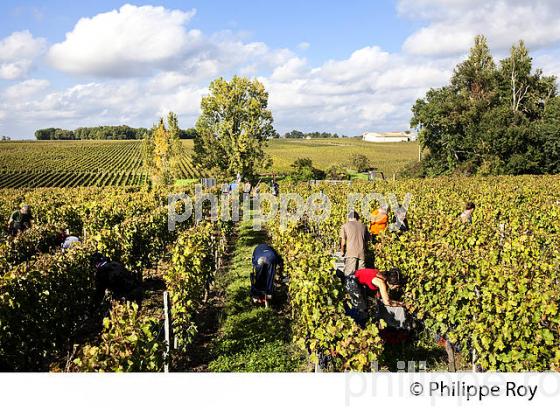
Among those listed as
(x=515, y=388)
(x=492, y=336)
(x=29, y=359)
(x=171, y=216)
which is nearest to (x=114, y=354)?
(x=29, y=359)

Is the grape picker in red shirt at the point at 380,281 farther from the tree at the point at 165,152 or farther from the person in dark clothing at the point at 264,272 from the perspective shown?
the tree at the point at 165,152

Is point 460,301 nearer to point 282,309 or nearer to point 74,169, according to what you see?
point 282,309

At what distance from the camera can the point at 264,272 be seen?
8.63 meters

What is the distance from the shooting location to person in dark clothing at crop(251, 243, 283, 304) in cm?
852

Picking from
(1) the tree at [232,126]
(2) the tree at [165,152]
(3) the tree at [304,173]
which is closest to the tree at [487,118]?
(3) the tree at [304,173]

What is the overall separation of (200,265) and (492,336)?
509 cm

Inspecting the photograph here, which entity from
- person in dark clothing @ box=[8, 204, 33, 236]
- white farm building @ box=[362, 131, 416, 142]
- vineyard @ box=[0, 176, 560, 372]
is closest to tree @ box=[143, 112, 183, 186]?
person in dark clothing @ box=[8, 204, 33, 236]

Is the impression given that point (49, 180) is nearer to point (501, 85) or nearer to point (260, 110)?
point (260, 110)

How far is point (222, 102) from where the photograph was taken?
150 ft

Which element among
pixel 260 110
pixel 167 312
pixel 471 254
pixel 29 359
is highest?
pixel 260 110

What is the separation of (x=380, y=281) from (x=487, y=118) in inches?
1439

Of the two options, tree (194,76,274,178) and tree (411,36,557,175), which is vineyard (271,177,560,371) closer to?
tree (411,36,557,175)

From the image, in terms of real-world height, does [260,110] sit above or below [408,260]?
above

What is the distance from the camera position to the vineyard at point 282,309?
4.84 metres
